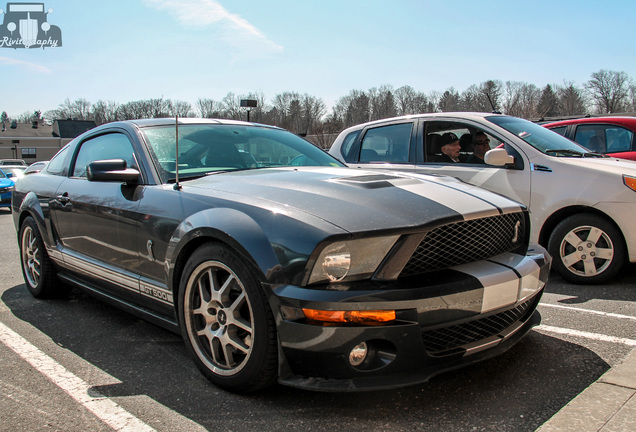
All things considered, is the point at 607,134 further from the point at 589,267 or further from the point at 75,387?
the point at 75,387

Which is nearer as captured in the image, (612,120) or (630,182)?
(630,182)

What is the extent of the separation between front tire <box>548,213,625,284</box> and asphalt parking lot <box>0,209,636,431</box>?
922 mm

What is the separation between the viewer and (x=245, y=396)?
8.29 feet

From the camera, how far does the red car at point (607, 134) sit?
6543 mm

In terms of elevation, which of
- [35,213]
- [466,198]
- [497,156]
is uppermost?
[497,156]

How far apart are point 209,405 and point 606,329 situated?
101 inches

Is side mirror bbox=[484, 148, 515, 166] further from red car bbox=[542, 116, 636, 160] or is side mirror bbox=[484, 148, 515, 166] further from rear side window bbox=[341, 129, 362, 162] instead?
red car bbox=[542, 116, 636, 160]

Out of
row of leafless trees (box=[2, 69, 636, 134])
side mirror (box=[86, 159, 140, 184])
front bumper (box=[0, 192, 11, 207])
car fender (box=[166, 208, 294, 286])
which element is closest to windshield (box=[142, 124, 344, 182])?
side mirror (box=[86, 159, 140, 184])

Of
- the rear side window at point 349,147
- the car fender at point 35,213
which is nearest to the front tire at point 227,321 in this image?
the car fender at point 35,213

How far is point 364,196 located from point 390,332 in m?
0.72

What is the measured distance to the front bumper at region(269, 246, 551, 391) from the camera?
2.14 meters

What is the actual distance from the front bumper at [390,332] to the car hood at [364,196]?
0.29 m

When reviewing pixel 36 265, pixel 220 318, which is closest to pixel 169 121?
pixel 220 318

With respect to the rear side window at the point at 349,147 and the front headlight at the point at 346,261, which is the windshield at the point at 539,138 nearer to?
the rear side window at the point at 349,147
